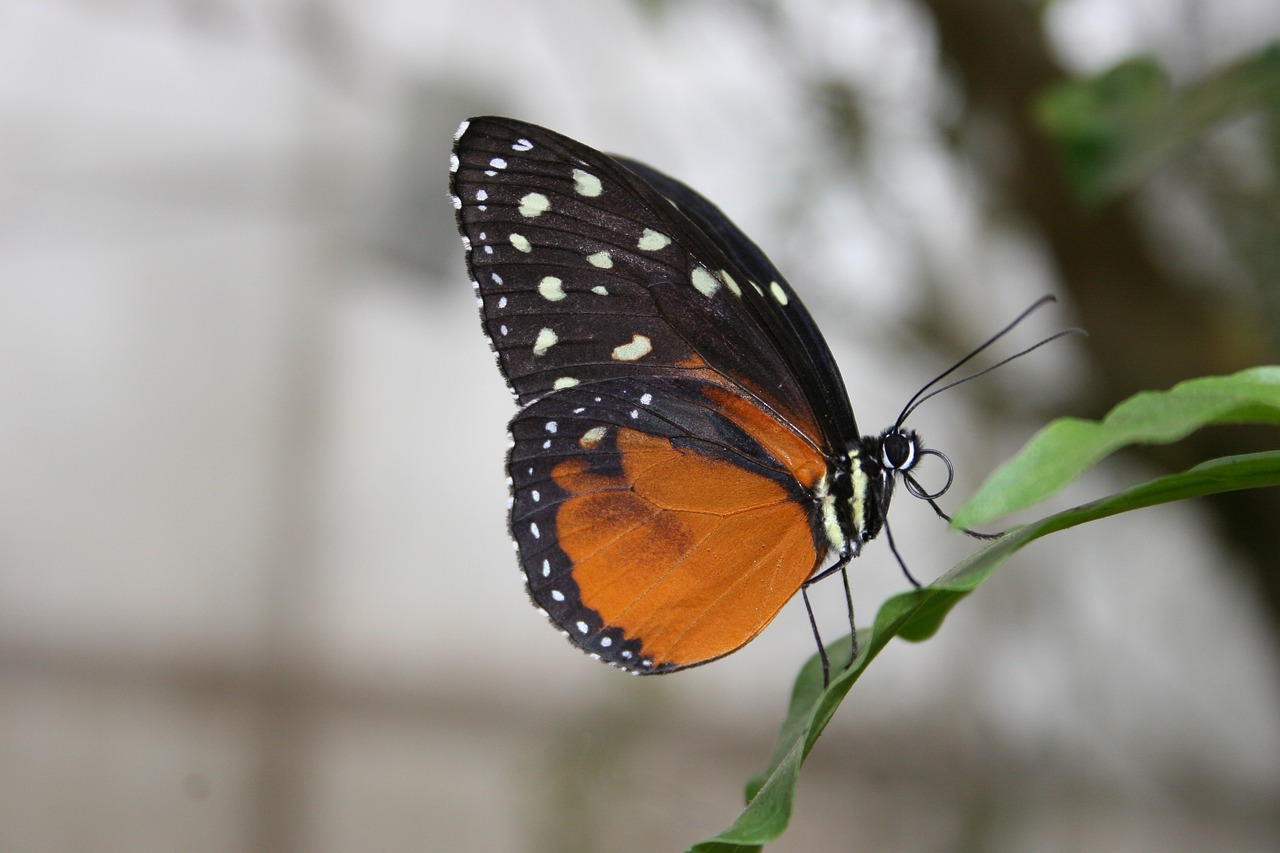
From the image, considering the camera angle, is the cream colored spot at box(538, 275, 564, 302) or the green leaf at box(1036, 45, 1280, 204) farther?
the green leaf at box(1036, 45, 1280, 204)

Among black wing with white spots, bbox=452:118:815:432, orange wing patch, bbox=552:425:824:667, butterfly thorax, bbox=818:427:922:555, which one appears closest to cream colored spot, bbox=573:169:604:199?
black wing with white spots, bbox=452:118:815:432

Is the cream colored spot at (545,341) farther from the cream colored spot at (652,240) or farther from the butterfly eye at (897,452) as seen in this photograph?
the butterfly eye at (897,452)

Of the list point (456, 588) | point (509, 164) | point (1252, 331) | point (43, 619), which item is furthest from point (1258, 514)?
point (43, 619)

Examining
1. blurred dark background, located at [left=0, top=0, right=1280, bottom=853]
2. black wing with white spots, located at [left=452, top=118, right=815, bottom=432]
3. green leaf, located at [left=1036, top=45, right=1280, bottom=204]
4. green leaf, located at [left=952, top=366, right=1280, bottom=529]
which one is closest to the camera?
green leaf, located at [left=952, top=366, right=1280, bottom=529]

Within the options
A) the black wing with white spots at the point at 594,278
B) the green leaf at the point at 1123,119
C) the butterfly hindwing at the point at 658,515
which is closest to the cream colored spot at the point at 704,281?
the black wing with white spots at the point at 594,278

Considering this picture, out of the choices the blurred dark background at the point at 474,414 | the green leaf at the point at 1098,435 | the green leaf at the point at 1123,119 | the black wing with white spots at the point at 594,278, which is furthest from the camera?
the blurred dark background at the point at 474,414

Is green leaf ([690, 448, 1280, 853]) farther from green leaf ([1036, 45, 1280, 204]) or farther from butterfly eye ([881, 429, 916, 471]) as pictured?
green leaf ([1036, 45, 1280, 204])

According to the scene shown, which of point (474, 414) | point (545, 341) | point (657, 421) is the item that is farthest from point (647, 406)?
point (474, 414)

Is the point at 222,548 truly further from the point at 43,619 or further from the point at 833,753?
the point at 833,753

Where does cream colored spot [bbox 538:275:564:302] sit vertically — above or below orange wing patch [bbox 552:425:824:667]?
above
